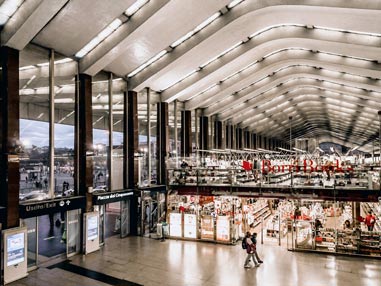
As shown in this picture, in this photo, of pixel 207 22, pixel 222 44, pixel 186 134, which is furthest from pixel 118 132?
pixel 207 22

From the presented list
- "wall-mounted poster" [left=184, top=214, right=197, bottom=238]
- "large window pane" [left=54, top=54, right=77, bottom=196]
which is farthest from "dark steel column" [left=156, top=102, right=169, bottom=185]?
"large window pane" [left=54, top=54, right=77, bottom=196]

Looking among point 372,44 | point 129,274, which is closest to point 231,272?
point 129,274

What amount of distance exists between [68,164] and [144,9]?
727 centimetres

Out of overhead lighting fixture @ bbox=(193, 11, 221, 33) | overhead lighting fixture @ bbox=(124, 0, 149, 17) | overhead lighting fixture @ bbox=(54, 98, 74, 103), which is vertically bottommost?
overhead lighting fixture @ bbox=(54, 98, 74, 103)

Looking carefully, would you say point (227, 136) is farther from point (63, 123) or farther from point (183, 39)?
point (63, 123)

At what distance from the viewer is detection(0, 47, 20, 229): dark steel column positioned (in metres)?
10.7

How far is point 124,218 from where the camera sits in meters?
16.7

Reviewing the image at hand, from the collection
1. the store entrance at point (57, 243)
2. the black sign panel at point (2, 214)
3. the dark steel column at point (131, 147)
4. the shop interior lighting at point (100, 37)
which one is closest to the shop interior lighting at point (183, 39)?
the dark steel column at point (131, 147)

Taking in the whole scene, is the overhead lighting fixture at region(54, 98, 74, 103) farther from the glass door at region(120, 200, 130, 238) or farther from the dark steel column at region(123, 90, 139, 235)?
the glass door at region(120, 200, 130, 238)

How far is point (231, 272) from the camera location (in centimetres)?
1105

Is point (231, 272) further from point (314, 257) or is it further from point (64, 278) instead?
point (64, 278)

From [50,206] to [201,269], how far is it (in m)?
6.05

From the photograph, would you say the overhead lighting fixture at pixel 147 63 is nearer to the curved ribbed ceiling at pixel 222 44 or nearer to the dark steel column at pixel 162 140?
the curved ribbed ceiling at pixel 222 44

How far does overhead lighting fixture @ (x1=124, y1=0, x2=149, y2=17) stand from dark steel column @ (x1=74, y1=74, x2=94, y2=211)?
358 cm
